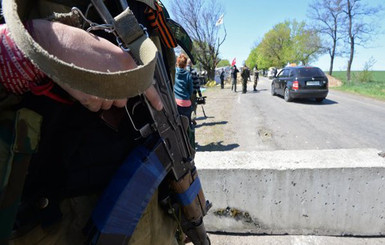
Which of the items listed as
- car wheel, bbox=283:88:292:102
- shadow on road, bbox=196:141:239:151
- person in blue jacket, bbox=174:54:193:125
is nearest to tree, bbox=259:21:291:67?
car wheel, bbox=283:88:292:102

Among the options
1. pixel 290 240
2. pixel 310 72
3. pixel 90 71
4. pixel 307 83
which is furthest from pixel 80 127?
pixel 310 72

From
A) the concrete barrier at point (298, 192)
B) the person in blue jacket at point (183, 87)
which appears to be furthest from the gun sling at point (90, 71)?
the person in blue jacket at point (183, 87)

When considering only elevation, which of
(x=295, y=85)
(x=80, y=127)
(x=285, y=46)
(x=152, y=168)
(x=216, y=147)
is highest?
(x=285, y=46)

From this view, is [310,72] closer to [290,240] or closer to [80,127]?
[290,240]

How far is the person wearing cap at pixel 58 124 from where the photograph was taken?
0.62m

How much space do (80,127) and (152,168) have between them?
32 cm

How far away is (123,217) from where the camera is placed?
90 cm

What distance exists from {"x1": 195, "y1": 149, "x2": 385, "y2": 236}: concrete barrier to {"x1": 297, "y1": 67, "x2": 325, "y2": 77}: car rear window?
29.6ft

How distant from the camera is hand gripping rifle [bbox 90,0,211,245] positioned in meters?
0.86

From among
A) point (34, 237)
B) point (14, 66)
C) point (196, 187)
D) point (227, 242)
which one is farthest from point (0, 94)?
point (227, 242)

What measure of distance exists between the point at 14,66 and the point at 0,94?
3.4 inches

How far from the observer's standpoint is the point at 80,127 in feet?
2.75

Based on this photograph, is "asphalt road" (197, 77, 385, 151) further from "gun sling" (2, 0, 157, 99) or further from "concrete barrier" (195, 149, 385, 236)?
"gun sling" (2, 0, 157, 99)

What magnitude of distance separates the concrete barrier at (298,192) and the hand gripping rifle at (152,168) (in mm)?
1054
